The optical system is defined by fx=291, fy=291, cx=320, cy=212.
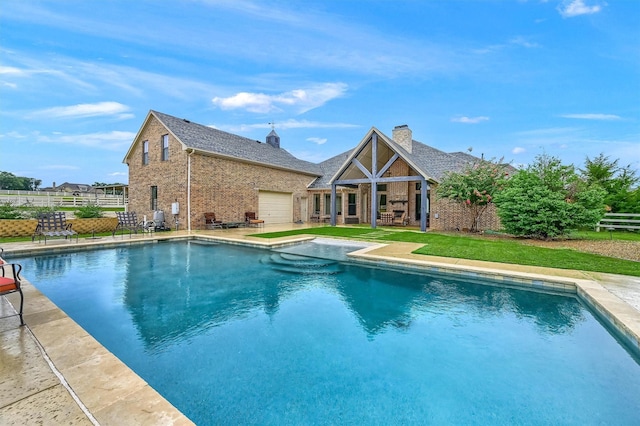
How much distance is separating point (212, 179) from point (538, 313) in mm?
15476

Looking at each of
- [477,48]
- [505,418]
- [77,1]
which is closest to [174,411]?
[505,418]

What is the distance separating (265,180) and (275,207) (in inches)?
90.3

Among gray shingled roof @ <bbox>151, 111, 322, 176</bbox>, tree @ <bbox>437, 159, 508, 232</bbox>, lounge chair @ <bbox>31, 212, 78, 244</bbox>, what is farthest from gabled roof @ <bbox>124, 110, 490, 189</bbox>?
lounge chair @ <bbox>31, 212, 78, 244</bbox>

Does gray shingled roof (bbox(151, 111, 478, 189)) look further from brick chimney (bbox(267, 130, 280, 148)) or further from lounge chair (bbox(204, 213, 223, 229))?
lounge chair (bbox(204, 213, 223, 229))

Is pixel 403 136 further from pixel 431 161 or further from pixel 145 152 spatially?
pixel 145 152

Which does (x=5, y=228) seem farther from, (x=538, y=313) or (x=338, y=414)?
(x=538, y=313)

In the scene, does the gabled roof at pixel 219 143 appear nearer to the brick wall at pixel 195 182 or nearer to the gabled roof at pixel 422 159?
the brick wall at pixel 195 182

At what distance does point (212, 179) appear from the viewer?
1644 cm

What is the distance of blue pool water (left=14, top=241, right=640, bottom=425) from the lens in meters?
2.89

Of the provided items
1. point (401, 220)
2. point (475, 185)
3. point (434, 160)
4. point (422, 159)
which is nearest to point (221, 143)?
point (401, 220)

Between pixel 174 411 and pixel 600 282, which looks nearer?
pixel 174 411

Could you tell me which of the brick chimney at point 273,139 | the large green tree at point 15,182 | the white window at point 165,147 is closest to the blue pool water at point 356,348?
the white window at point 165,147

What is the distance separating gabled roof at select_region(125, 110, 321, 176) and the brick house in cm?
7

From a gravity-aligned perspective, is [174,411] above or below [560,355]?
above
